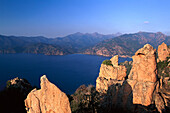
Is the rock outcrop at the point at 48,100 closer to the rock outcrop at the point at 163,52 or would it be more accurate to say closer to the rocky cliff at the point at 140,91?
the rocky cliff at the point at 140,91

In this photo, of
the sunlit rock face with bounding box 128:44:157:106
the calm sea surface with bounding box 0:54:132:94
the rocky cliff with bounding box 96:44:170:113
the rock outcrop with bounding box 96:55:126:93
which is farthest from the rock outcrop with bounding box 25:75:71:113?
the calm sea surface with bounding box 0:54:132:94

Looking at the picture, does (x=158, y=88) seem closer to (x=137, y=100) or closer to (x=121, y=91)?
(x=137, y=100)

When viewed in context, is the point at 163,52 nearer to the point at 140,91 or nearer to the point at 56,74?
the point at 140,91

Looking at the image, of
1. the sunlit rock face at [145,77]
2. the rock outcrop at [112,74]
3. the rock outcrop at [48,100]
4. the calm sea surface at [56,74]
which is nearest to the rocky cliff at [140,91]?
the sunlit rock face at [145,77]

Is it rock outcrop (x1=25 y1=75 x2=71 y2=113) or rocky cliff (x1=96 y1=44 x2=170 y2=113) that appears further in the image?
rocky cliff (x1=96 y1=44 x2=170 y2=113)

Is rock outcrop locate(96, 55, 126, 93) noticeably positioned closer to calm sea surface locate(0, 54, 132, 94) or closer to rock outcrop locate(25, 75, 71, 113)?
rock outcrop locate(25, 75, 71, 113)

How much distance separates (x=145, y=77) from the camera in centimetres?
1522

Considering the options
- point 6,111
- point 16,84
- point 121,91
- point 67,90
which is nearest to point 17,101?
point 6,111

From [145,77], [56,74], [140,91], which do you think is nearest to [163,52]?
[145,77]

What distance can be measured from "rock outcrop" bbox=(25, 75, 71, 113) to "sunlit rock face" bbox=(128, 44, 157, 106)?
11.9 metres

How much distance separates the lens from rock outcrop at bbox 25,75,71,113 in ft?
23.5

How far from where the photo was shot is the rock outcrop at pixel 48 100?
23.5ft

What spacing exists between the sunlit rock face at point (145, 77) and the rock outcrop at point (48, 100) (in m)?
11.9

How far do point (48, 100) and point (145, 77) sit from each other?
13.4 meters
